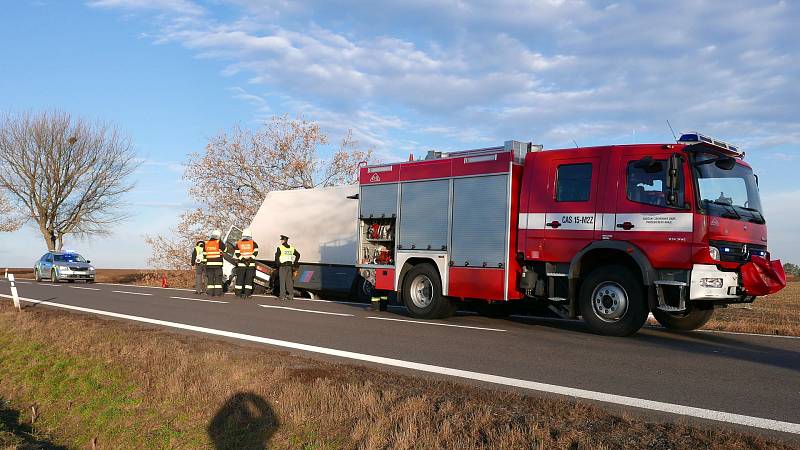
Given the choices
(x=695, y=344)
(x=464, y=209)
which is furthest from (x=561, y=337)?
(x=464, y=209)

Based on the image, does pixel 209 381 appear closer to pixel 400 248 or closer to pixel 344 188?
pixel 400 248

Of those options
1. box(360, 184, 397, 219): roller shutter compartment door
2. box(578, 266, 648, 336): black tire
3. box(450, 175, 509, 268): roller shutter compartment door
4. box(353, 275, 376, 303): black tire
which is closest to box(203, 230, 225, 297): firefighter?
box(353, 275, 376, 303): black tire

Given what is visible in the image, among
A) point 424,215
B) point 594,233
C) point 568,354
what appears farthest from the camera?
point 424,215

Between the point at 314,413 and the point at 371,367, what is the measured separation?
2266mm

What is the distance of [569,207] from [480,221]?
174 centimetres

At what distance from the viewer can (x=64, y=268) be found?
31.6 meters

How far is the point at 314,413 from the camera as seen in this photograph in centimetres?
583

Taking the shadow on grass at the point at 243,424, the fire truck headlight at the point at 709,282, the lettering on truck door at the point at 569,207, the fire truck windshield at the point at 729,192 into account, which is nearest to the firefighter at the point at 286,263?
the lettering on truck door at the point at 569,207

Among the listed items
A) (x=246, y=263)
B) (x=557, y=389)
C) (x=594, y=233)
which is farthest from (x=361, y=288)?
(x=557, y=389)

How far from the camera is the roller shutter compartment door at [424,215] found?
43.4ft

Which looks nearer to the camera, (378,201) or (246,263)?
(378,201)

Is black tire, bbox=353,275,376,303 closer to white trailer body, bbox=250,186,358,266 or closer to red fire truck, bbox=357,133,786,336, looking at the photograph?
white trailer body, bbox=250,186,358,266

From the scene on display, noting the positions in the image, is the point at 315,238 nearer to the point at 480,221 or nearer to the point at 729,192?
the point at 480,221

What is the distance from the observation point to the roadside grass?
4934 mm
